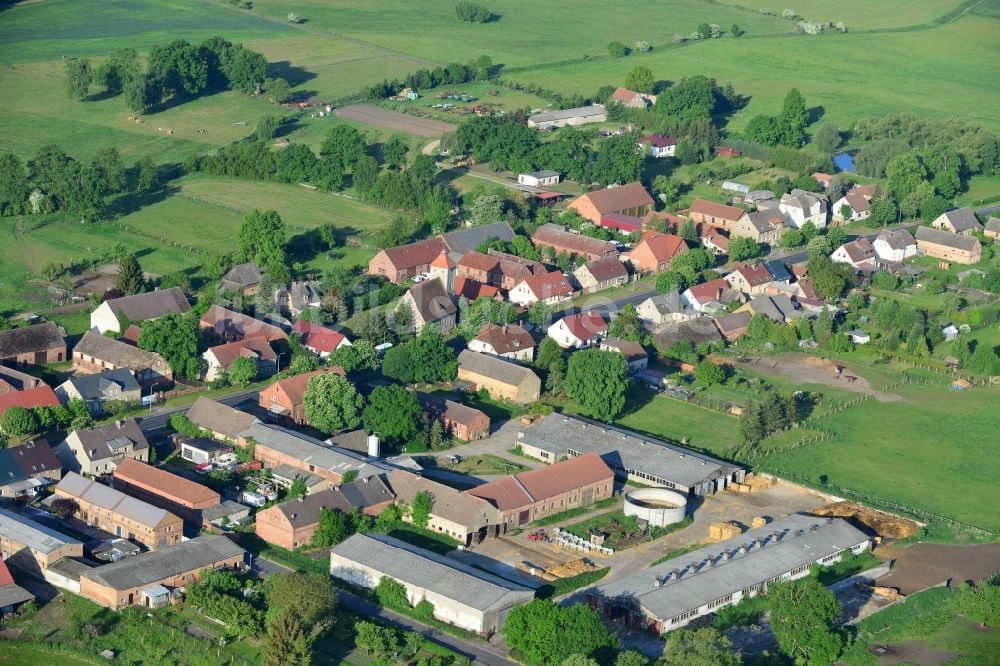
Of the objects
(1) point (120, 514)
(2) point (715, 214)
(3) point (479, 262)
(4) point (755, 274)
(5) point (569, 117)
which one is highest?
(5) point (569, 117)

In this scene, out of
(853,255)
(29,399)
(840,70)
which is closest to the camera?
(29,399)

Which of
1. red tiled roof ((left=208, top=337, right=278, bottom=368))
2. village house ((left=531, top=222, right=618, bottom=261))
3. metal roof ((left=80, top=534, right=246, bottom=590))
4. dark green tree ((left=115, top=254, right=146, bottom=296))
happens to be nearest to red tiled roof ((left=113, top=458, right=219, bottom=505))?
metal roof ((left=80, top=534, right=246, bottom=590))

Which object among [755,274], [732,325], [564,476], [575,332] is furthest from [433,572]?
[755,274]

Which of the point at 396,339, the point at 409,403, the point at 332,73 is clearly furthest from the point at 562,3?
the point at 409,403

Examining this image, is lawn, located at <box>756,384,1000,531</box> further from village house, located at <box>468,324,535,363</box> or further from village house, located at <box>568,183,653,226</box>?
village house, located at <box>568,183,653,226</box>

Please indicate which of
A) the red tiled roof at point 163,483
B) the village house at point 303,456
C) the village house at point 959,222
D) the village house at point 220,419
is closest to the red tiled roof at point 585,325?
the village house at point 303,456

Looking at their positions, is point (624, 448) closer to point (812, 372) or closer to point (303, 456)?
point (303, 456)

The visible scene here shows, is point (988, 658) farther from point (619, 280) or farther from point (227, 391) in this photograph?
point (619, 280)
